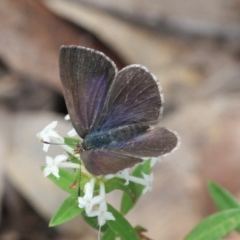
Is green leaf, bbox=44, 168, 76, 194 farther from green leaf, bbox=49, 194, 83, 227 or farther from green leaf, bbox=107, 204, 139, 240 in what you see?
green leaf, bbox=107, 204, 139, 240

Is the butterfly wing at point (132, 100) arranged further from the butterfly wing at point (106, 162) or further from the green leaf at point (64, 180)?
the butterfly wing at point (106, 162)

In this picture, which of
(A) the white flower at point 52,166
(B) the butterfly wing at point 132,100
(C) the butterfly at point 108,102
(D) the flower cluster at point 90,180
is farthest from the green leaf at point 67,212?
(B) the butterfly wing at point 132,100

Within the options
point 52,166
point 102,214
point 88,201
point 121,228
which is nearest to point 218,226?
point 121,228

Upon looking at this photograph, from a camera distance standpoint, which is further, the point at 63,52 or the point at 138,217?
the point at 138,217

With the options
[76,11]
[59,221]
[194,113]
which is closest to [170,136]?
[59,221]

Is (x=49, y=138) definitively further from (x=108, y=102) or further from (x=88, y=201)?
(x=88, y=201)

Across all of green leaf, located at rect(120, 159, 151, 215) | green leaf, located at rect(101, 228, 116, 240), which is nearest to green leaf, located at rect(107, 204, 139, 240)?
green leaf, located at rect(101, 228, 116, 240)

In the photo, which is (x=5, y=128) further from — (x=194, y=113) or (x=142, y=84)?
(x=142, y=84)
